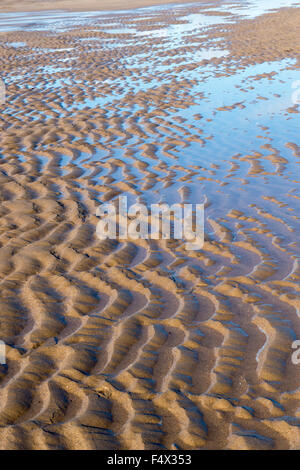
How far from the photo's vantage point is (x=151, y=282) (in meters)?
4.01

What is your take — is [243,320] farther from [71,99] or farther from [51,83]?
[51,83]

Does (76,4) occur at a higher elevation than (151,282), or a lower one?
higher

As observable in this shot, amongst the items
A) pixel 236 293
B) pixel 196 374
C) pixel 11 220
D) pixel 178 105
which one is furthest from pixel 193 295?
pixel 178 105

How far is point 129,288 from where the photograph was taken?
3.93 metres

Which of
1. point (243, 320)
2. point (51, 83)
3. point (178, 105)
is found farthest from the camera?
point (51, 83)

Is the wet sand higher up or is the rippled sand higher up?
the wet sand

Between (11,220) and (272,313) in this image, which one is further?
(11,220)

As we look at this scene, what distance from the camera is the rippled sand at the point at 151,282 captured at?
2.68m

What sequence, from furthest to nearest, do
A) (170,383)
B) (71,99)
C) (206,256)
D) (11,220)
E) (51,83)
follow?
(51,83) → (71,99) → (11,220) → (206,256) → (170,383)

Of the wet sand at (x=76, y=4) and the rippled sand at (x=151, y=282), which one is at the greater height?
the wet sand at (x=76, y=4)

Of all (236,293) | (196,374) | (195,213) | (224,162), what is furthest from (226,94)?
(196,374)

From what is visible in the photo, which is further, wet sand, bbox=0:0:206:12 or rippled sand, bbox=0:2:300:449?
wet sand, bbox=0:0:206:12

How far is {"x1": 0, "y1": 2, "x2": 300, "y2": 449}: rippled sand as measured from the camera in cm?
268

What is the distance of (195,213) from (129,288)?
1681mm
